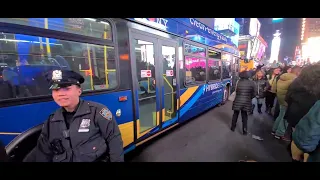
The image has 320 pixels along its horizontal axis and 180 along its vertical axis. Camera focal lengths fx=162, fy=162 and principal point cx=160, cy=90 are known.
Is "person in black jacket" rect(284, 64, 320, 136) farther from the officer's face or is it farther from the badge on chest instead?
the officer's face

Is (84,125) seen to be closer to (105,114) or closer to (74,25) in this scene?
(105,114)

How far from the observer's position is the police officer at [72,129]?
143 cm

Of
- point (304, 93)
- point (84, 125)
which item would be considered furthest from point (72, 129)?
point (304, 93)

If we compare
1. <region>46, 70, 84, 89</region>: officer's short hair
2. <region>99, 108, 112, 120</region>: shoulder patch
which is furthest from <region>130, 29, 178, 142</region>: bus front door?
<region>46, 70, 84, 89</region>: officer's short hair

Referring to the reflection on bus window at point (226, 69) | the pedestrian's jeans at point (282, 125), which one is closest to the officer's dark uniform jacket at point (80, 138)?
the pedestrian's jeans at point (282, 125)

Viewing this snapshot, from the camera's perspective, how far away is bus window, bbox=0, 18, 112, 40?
1853 mm

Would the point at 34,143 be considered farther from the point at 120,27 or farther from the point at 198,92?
the point at 198,92

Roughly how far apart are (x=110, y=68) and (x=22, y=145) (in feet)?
5.00

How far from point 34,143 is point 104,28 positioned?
6.17 feet

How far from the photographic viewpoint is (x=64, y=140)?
1477 millimetres

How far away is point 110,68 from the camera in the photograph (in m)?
2.74

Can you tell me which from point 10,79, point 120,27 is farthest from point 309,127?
point 10,79

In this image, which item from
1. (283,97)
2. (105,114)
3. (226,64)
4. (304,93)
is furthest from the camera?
(226,64)

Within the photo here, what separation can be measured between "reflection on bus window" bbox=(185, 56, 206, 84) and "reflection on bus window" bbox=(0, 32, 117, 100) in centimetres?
276
